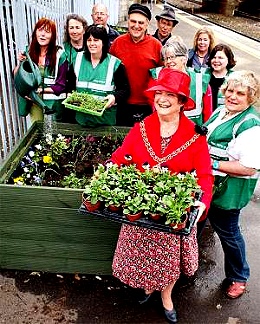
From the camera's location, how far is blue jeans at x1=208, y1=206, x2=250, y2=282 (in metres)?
2.96

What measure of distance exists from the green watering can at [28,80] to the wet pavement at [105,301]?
1511 mm

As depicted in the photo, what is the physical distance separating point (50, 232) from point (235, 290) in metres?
1.45

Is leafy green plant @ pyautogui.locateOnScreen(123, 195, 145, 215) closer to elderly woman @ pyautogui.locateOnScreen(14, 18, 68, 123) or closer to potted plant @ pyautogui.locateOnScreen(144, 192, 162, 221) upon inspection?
potted plant @ pyautogui.locateOnScreen(144, 192, 162, 221)

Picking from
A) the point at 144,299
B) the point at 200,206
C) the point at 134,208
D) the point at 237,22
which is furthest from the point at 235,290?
the point at 237,22

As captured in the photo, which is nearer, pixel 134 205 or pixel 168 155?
pixel 134 205

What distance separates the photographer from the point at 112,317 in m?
2.95

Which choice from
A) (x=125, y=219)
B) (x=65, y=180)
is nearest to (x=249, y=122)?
(x=125, y=219)

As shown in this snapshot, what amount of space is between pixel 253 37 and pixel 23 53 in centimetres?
1181

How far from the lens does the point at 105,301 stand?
3082mm

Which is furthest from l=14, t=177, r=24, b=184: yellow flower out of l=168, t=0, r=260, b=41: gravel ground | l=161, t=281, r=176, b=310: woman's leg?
l=168, t=0, r=260, b=41: gravel ground

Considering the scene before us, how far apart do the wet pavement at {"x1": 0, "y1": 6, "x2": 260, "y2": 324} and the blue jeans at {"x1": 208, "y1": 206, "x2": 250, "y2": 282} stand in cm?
18

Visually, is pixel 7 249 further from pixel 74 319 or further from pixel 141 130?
pixel 141 130

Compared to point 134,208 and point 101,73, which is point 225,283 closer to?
point 134,208

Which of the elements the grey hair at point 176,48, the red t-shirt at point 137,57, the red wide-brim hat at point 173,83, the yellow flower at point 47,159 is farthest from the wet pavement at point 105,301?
the red t-shirt at point 137,57
